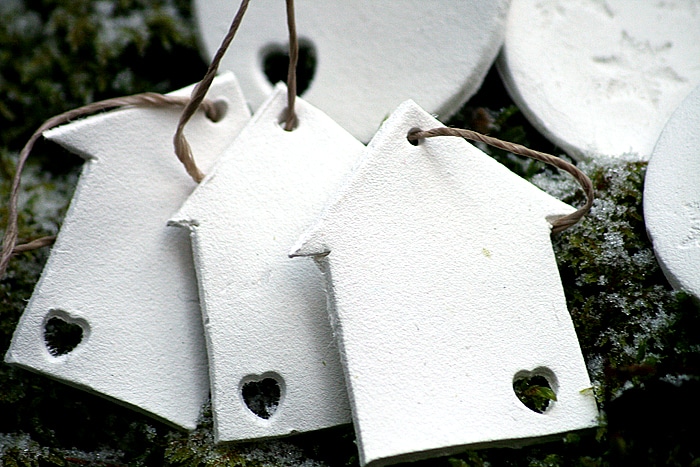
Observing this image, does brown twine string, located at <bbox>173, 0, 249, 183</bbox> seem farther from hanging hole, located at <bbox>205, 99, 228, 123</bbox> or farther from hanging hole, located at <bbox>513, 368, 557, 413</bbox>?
hanging hole, located at <bbox>513, 368, 557, 413</bbox>

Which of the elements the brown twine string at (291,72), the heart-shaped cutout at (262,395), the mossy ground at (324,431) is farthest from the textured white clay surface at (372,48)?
the heart-shaped cutout at (262,395)

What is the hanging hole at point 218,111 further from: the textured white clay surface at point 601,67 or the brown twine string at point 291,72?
the textured white clay surface at point 601,67

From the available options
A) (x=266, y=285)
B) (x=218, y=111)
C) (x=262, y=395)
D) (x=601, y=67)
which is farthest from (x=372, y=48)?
(x=262, y=395)

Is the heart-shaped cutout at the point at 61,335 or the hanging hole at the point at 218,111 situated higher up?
the hanging hole at the point at 218,111

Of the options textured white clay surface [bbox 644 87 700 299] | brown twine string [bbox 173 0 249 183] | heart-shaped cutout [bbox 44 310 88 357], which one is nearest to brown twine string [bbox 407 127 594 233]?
textured white clay surface [bbox 644 87 700 299]

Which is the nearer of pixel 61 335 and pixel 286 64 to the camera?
pixel 61 335

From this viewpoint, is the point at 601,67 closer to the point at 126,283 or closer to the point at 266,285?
the point at 266,285
